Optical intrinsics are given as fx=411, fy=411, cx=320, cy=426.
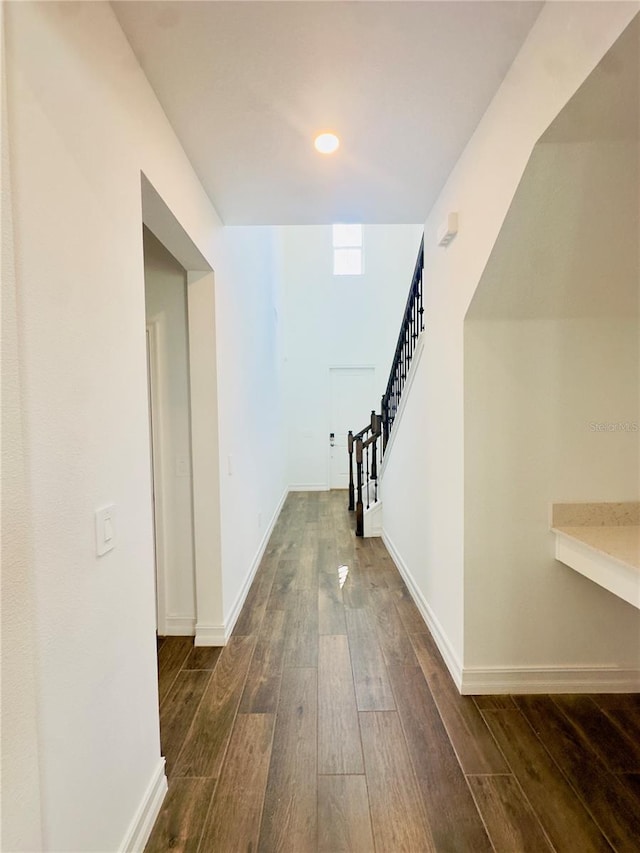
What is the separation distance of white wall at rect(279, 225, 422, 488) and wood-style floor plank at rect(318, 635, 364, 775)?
15.8ft

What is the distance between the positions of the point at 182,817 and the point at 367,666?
108 centimetres

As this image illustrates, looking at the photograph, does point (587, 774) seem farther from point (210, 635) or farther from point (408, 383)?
point (408, 383)

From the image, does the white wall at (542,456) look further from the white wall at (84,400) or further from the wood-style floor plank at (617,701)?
the white wall at (84,400)

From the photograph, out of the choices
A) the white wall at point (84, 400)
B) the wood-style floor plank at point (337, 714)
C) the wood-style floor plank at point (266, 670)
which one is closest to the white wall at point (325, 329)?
the wood-style floor plank at point (266, 670)

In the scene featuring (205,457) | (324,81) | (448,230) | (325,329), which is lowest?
(205,457)

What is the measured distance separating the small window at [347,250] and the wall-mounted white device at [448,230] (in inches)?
208

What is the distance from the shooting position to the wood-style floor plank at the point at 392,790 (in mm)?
1297

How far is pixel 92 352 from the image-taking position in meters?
1.06

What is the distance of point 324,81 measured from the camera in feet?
4.59

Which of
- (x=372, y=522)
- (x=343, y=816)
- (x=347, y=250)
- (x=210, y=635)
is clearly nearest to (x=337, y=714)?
(x=343, y=816)

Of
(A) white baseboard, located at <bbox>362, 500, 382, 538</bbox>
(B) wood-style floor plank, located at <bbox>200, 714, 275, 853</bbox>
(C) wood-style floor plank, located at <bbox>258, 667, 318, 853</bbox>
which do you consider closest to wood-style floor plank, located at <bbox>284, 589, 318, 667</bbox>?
(C) wood-style floor plank, located at <bbox>258, 667, 318, 853</bbox>

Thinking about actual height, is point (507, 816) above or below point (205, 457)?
below

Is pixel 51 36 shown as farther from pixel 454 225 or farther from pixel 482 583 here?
pixel 482 583

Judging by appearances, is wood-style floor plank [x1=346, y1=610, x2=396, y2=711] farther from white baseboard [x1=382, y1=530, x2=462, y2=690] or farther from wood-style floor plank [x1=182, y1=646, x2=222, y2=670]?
wood-style floor plank [x1=182, y1=646, x2=222, y2=670]
